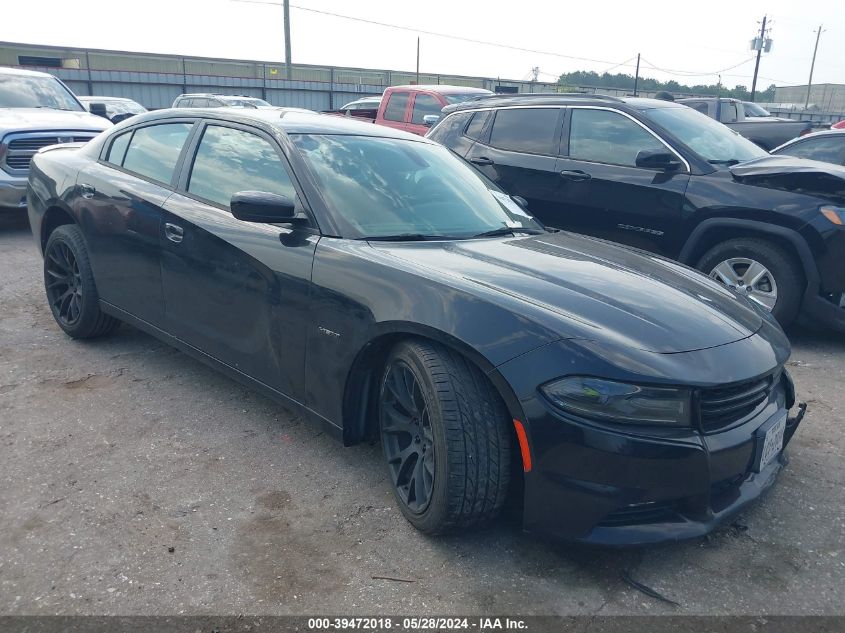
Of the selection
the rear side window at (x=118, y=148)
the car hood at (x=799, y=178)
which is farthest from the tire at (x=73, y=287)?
the car hood at (x=799, y=178)

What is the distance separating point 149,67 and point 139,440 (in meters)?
40.0

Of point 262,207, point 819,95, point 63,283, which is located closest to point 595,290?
point 262,207

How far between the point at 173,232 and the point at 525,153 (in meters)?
3.58

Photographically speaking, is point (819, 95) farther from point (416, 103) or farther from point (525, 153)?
point (525, 153)

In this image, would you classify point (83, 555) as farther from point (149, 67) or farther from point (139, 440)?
point (149, 67)

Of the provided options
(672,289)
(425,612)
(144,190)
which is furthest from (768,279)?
(144,190)

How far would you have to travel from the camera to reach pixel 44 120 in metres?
8.35

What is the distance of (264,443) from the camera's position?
11.3 ft

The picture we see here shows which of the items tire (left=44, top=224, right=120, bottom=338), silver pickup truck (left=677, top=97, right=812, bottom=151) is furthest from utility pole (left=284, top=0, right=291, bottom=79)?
tire (left=44, top=224, right=120, bottom=338)

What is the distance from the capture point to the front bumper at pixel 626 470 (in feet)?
7.47

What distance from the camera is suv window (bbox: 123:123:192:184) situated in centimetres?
397

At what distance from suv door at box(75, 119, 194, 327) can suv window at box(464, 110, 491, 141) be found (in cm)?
332

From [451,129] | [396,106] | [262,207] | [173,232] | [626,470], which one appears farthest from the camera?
[396,106]

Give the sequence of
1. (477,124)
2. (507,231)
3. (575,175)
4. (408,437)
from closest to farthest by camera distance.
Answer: (408,437) → (507,231) → (575,175) → (477,124)
